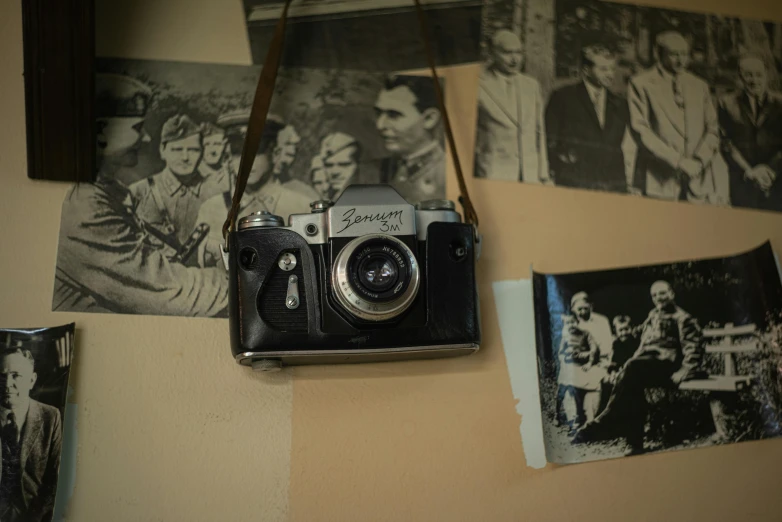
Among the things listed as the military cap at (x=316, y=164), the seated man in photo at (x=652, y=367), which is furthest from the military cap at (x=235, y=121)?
the seated man in photo at (x=652, y=367)

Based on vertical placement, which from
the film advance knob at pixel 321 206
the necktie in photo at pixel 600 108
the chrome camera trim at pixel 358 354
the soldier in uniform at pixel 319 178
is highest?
the necktie in photo at pixel 600 108

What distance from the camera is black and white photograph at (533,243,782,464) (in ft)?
3.07

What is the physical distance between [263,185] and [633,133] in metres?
0.61

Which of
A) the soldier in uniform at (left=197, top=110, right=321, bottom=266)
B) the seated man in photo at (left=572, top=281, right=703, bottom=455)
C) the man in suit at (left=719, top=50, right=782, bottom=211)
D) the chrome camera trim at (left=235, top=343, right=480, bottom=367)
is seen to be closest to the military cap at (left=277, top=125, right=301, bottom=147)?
the soldier in uniform at (left=197, top=110, right=321, bottom=266)

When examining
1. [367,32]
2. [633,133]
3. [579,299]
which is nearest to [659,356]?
[579,299]

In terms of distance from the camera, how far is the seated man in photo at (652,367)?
36.8 inches

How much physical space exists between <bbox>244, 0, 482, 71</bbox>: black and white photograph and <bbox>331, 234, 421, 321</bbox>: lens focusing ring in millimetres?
351

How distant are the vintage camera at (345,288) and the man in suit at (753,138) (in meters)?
0.54

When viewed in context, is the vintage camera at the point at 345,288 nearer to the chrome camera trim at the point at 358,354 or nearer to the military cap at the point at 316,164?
the chrome camera trim at the point at 358,354

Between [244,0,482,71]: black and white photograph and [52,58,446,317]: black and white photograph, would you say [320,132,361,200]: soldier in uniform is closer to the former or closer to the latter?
[52,58,446,317]: black and white photograph

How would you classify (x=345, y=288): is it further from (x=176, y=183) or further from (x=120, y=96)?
(x=120, y=96)

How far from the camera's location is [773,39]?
1119 mm

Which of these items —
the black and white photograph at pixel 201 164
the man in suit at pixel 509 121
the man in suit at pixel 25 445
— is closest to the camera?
the man in suit at pixel 25 445

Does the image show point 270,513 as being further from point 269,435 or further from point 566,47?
point 566,47
